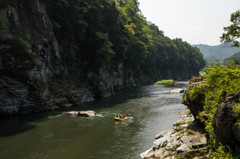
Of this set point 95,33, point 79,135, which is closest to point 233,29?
point 79,135

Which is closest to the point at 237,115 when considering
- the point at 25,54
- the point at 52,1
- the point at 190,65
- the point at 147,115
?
the point at 147,115

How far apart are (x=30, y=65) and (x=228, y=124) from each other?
86.5ft

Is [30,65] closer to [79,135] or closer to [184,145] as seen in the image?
[79,135]

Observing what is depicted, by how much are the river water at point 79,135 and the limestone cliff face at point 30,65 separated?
2.91 m

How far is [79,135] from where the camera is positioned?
19219 mm

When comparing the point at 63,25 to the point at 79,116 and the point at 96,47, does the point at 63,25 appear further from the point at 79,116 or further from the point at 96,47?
the point at 79,116

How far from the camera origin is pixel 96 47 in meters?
42.7

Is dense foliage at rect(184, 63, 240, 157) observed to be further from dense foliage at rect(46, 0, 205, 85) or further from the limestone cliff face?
dense foliage at rect(46, 0, 205, 85)

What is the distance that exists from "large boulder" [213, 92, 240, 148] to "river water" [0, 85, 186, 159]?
7.32 metres

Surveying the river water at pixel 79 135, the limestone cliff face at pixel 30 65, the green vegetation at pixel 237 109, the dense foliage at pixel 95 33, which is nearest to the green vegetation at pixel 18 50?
the limestone cliff face at pixel 30 65

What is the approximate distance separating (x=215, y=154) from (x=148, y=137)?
389 inches

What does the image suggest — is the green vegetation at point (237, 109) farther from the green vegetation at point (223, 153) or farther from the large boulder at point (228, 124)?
the green vegetation at point (223, 153)

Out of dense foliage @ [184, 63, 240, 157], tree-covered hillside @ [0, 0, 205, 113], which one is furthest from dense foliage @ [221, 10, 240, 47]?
tree-covered hillside @ [0, 0, 205, 113]

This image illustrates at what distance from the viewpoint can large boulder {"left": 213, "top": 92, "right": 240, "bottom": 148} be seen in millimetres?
7641
